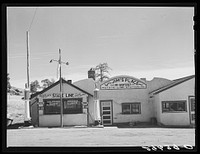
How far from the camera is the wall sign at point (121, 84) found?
14.8m

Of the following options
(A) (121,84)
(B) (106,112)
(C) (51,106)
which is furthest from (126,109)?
(C) (51,106)

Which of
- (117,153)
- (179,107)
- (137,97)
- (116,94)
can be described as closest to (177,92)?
(179,107)

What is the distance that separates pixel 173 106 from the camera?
→ 545 inches

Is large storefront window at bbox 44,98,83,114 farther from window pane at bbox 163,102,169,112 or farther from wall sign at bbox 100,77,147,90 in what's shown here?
window pane at bbox 163,102,169,112

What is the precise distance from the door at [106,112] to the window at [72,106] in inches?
49.7

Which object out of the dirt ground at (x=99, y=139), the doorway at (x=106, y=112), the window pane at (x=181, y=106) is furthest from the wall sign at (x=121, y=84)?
the dirt ground at (x=99, y=139)

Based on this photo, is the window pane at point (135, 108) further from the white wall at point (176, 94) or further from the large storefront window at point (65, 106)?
the large storefront window at point (65, 106)

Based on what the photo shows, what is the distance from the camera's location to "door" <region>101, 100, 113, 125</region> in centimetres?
1473

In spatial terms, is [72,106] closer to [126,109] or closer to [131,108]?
[126,109]

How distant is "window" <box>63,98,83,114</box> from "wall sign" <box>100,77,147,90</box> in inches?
59.8

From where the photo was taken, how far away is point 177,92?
13859 millimetres

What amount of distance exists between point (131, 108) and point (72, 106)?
10.00ft

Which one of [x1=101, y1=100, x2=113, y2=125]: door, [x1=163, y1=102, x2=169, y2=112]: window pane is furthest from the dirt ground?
[x1=101, y1=100, x2=113, y2=125]: door

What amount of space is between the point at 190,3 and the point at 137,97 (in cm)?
1163
